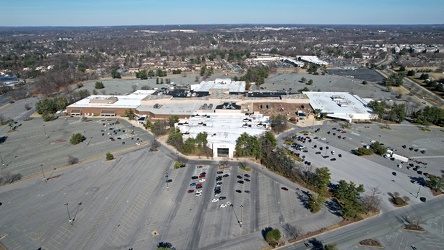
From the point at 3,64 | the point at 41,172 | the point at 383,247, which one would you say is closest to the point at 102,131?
the point at 41,172

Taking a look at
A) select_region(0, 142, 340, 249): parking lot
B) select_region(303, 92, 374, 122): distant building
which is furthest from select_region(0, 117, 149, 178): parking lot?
select_region(303, 92, 374, 122): distant building

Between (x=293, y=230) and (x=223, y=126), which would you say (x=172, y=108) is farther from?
(x=293, y=230)

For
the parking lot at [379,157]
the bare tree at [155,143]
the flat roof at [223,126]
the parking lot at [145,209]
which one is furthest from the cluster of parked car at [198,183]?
the parking lot at [379,157]

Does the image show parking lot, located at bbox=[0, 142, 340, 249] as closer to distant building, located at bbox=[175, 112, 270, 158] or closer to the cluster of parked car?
the cluster of parked car

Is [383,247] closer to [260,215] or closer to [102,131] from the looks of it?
[260,215]

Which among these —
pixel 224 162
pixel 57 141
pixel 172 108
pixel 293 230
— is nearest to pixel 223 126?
pixel 224 162

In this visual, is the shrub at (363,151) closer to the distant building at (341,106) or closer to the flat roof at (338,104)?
the distant building at (341,106)
